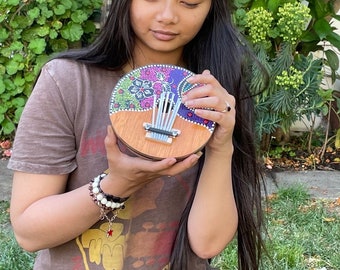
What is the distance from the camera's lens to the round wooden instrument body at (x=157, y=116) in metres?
1.15

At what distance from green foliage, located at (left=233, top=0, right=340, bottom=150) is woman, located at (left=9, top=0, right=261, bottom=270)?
204 centimetres

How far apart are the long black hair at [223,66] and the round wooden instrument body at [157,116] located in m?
0.13

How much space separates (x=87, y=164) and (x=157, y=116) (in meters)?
0.23

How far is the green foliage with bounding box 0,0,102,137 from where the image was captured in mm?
3555

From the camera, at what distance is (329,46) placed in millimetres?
4164

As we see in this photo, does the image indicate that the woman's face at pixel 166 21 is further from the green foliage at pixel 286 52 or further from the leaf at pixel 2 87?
the leaf at pixel 2 87

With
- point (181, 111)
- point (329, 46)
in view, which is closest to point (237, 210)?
point (181, 111)

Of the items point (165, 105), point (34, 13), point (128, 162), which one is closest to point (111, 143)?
point (128, 162)

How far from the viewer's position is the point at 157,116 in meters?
1.20

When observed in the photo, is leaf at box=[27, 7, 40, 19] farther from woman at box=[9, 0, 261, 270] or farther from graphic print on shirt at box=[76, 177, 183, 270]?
graphic print on shirt at box=[76, 177, 183, 270]

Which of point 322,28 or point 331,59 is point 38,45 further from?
point 331,59

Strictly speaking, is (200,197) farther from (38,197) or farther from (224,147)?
(38,197)

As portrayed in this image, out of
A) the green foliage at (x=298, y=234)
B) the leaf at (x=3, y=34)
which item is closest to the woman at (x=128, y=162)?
the green foliage at (x=298, y=234)

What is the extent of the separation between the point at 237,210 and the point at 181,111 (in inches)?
15.8
